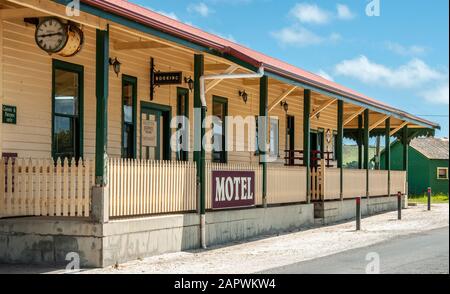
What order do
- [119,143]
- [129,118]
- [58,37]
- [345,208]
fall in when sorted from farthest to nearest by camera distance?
[345,208]
[129,118]
[119,143]
[58,37]

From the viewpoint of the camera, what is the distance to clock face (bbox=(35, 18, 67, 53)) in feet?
38.8

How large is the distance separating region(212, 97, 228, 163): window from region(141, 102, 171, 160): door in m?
2.70

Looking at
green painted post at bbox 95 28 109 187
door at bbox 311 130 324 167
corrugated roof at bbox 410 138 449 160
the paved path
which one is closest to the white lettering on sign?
the paved path

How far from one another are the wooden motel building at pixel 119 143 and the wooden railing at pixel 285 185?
0.17ft

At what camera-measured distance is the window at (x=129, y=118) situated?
15.9 metres

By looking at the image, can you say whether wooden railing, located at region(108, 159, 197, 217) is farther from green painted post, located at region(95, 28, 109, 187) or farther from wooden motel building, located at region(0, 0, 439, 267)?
green painted post, located at region(95, 28, 109, 187)

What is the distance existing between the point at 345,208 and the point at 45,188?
43.6 ft

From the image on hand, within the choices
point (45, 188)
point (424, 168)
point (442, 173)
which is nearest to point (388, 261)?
point (45, 188)

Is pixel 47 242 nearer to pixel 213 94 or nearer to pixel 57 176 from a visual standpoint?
pixel 57 176

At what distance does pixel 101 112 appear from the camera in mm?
11586

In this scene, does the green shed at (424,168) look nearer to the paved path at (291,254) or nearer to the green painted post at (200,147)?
the paved path at (291,254)

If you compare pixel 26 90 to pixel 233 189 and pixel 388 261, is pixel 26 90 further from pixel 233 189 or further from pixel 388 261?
pixel 388 261

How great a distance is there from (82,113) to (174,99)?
3.91 metres

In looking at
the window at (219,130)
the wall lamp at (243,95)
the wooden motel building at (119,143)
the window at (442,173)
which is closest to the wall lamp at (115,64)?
the wooden motel building at (119,143)
